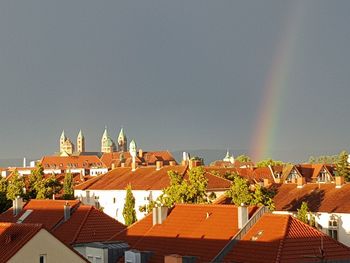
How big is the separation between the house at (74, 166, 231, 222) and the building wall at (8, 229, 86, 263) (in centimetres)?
5245

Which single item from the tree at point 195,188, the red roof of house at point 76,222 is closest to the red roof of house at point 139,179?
the tree at point 195,188

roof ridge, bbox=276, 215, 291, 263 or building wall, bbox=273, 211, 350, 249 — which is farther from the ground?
roof ridge, bbox=276, 215, 291, 263

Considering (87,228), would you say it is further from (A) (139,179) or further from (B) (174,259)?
(A) (139,179)

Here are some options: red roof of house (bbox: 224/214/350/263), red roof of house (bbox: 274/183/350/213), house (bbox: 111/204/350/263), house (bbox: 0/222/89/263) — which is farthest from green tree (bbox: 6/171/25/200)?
house (bbox: 0/222/89/263)

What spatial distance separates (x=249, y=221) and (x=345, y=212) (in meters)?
21.1

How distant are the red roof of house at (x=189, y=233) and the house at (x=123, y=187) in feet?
126

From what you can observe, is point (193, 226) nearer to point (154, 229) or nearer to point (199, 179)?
point (154, 229)

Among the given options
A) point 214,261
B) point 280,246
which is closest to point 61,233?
point 214,261

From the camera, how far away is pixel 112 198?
98688mm

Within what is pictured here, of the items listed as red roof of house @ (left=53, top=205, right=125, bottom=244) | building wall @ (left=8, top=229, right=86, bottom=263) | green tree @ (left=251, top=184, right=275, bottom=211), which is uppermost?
green tree @ (left=251, top=184, right=275, bottom=211)

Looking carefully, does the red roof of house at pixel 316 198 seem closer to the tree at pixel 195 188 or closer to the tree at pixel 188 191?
the tree at pixel 195 188

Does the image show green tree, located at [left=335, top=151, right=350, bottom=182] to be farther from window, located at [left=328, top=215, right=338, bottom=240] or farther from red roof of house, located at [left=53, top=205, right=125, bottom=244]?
red roof of house, located at [left=53, top=205, right=125, bottom=244]

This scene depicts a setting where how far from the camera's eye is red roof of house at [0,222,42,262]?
3475 centimetres

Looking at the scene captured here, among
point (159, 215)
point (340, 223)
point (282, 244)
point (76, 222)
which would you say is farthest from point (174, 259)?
point (340, 223)
